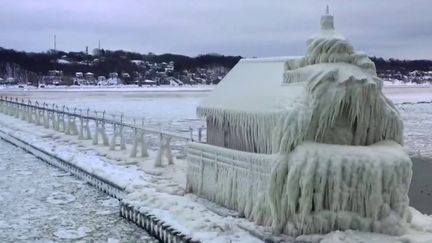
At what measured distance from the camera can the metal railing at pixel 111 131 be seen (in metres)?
18.5

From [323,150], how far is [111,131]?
22.8 metres

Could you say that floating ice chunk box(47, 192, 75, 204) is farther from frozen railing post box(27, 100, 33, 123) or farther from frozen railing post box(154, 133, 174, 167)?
frozen railing post box(27, 100, 33, 123)

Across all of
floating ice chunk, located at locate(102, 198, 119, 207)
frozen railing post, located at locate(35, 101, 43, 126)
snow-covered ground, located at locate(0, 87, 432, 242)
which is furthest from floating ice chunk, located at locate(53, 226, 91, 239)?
frozen railing post, located at locate(35, 101, 43, 126)

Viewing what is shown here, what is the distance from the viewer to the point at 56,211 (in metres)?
14.2

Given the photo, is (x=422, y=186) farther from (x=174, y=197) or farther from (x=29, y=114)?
(x=29, y=114)

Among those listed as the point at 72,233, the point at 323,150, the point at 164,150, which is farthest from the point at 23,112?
the point at 323,150

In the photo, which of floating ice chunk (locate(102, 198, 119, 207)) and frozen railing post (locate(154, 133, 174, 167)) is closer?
floating ice chunk (locate(102, 198, 119, 207))

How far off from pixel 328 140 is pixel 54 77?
15405 centimetres

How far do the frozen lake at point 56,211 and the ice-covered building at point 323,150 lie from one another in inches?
114

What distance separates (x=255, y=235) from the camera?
1027 centimetres

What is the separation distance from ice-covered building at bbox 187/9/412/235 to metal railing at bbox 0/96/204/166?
13.9ft

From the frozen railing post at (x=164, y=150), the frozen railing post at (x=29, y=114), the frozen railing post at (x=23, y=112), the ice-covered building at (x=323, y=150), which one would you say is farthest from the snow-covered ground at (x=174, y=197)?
the frozen railing post at (x=23, y=112)

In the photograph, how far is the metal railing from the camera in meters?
18.5

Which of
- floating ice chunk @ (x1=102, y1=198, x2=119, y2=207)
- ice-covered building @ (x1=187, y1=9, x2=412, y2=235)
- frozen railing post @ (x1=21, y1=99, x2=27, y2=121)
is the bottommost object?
floating ice chunk @ (x1=102, y1=198, x2=119, y2=207)
